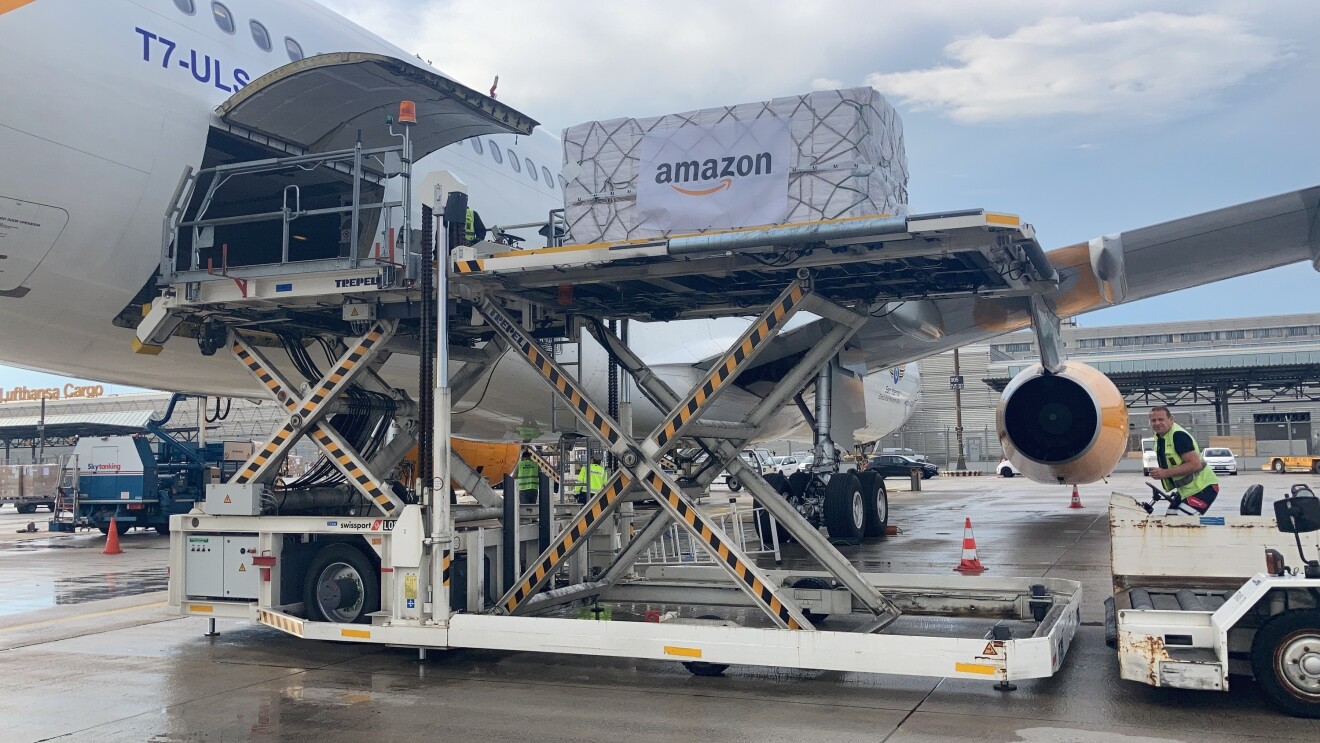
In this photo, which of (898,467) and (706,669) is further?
(898,467)

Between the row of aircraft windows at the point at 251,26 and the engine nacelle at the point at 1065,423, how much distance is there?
26.4ft

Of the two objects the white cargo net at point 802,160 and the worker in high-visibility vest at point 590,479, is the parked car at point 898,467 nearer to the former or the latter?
the worker in high-visibility vest at point 590,479

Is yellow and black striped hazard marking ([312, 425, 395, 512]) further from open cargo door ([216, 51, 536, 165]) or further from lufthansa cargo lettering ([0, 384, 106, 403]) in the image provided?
lufthansa cargo lettering ([0, 384, 106, 403])

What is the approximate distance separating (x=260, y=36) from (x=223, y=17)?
1.21 feet

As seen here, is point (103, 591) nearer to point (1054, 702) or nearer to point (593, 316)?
point (593, 316)


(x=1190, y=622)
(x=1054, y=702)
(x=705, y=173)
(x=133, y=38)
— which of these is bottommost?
(x=1054, y=702)

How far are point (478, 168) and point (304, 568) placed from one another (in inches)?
187

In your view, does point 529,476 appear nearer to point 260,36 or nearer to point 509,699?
point 509,699

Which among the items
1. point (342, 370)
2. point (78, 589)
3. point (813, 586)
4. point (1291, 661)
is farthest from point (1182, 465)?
point (78, 589)

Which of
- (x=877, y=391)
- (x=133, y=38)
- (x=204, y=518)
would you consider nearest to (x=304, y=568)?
(x=204, y=518)

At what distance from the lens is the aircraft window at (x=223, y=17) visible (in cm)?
815

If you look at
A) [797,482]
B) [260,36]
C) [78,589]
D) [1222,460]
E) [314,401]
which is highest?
[260,36]

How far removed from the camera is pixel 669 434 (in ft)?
22.6

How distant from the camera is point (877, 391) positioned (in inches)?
749
